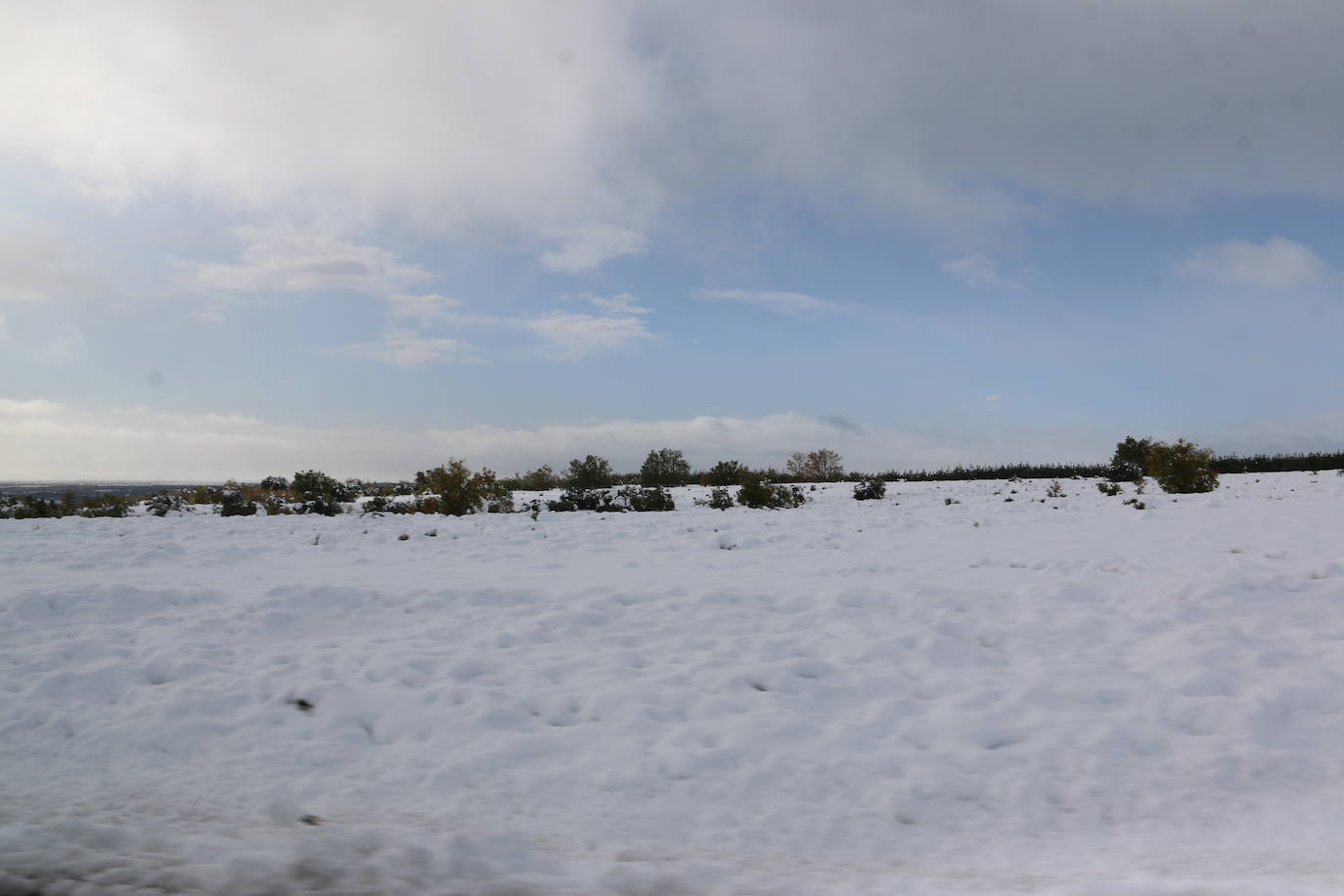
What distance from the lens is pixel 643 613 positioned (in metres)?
6.66

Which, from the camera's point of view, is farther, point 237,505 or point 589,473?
point 589,473

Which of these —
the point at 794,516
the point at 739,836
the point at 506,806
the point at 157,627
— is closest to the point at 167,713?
the point at 157,627

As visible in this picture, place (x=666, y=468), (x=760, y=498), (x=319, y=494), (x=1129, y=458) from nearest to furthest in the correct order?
(x=760, y=498) → (x=319, y=494) → (x=1129, y=458) → (x=666, y=468)

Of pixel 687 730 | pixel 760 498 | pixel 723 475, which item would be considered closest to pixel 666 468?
pixel 723 475

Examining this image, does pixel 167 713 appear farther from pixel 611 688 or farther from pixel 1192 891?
pixel 1192 891

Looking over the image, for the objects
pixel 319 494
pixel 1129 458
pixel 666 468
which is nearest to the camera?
pixel 319 494

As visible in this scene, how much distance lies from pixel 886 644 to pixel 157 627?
5.91 meters

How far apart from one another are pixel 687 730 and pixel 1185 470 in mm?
19796

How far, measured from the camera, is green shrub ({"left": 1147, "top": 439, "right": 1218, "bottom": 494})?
63.5 ft

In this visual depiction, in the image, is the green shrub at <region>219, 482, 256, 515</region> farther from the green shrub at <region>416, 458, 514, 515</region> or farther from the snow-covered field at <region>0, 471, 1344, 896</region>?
the snow-covered field at <region>0, 471, 1344, 896</region>

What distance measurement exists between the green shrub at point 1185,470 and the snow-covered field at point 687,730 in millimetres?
12109

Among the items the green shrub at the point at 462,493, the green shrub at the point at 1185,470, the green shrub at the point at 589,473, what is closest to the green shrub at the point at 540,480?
the green shrub at the point at 589,473

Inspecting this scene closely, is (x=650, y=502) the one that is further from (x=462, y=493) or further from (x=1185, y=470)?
(x=1185, y=470)

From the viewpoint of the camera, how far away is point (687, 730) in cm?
444
